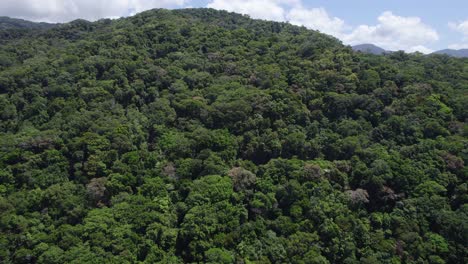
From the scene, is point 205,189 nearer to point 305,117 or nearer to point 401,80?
point 305,117

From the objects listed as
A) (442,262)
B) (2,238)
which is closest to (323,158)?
(442,262)

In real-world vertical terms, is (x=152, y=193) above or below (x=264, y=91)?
below

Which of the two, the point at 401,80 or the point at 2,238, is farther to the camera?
the point at 401,80

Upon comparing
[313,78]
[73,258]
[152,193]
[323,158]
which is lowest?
[73,258]

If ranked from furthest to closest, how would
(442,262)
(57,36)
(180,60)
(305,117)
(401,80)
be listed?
(57,36) → (180,60) → (401,80) → (305,117) → (442,262)

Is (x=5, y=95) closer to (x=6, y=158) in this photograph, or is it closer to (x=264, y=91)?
(x=6, y=158)

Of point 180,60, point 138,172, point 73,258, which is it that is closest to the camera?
point 73,258
